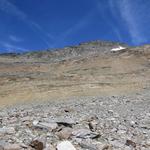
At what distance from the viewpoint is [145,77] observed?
47375 millimetres

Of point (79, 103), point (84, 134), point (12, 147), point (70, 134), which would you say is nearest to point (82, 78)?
point (79, 103)

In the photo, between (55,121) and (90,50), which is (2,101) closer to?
(55,121)

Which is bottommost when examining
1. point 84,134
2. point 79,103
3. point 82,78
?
point 84,134

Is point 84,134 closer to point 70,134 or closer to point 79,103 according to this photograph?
point 70,134

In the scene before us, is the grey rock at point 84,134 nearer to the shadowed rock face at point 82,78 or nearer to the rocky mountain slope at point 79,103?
the rocky mountain slope at point 79,103

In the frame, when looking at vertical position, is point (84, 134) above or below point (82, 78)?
below

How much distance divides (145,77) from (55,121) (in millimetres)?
36561

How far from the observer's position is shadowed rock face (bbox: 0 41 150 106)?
3744 centimetres

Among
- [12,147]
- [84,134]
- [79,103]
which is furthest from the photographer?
[79,103]

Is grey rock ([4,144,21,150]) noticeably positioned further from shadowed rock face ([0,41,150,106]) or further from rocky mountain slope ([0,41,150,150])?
shadowed rock face ([0,41,150,106])

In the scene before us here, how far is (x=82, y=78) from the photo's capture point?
47094 millimetres

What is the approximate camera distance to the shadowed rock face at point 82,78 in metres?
37.4

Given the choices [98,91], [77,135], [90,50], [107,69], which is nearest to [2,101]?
[98,91]

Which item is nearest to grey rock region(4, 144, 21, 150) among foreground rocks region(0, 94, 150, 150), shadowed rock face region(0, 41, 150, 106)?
foreground rocks region(0, 94, 150, 150)
